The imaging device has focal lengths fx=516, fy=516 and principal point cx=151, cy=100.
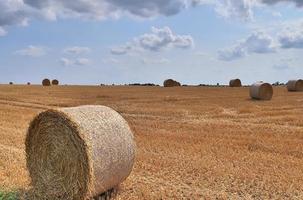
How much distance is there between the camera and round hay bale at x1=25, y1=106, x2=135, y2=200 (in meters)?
8.12

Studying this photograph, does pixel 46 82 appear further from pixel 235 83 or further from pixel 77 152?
pixel 77 152

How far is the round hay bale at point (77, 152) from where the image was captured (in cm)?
812

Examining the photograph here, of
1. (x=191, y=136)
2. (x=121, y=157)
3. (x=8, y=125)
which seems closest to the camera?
(x=121, y=157)

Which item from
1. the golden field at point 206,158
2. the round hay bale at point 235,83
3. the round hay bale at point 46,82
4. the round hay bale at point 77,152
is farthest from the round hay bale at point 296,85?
the round hay bale at point 77,152

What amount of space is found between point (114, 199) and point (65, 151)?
3.70ft

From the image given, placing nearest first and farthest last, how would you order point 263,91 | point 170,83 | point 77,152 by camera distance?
point 77,152, point 263,91, point 170,83

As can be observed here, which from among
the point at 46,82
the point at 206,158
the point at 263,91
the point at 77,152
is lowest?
the point at 206,158

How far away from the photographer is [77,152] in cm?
821

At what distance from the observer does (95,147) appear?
8.18 m

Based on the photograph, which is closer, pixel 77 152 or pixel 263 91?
pixel 77 152

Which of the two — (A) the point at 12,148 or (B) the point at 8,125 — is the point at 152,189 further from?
(B) the point at 8,125

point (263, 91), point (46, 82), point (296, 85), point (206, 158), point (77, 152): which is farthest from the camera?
point (46, 82)

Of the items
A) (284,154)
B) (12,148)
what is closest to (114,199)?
(12,148)

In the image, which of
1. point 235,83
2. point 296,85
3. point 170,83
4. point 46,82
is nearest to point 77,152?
point 296,85
